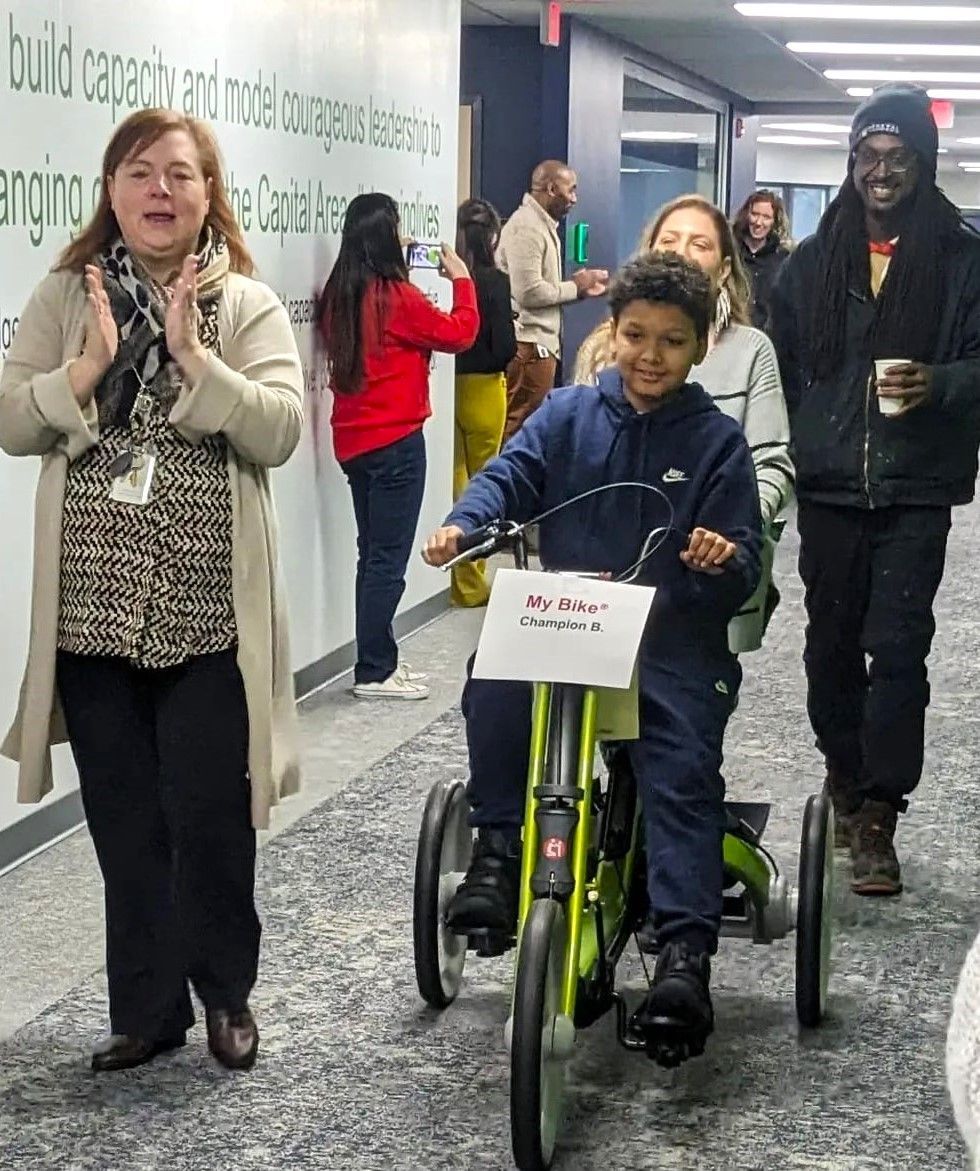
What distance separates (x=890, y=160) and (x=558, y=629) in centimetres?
175

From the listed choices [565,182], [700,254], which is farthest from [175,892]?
[565,182]

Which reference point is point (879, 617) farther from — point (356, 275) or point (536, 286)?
point (536, 286)

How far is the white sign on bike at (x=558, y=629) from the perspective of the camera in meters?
2.95

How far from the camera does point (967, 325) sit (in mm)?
4227

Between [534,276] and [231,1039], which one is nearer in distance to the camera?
[231,1039]

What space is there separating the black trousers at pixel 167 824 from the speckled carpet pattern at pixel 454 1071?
0.16m

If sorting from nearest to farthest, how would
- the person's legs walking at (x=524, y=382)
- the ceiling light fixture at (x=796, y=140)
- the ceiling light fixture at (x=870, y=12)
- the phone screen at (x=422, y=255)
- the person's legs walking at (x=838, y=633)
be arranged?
the person's legs walking at (x=838, y=633), the phone screen at (x=422, y=255), the person's legs walking at (x=524, y=382), the ceiling light fixture at (x=870, y=12), the ceiling light fixture at (x=796, y=140)

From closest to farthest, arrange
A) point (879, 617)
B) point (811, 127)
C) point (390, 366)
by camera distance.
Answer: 1. point (879, 617)
2. point (390, 366)
3. point (811, 127)

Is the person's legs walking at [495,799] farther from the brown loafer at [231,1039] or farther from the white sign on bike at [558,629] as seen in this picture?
the brown loafer at [231,1039]

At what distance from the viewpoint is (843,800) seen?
4.57 m

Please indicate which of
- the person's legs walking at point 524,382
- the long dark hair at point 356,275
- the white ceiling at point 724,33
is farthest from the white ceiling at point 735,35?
the long dark hair at point 356,275

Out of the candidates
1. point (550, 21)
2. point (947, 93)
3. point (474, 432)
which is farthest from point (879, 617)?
point (947, 93)

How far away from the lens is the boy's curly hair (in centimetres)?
318

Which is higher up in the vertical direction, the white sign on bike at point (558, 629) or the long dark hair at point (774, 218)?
the long dark hair at point (774, 218)
